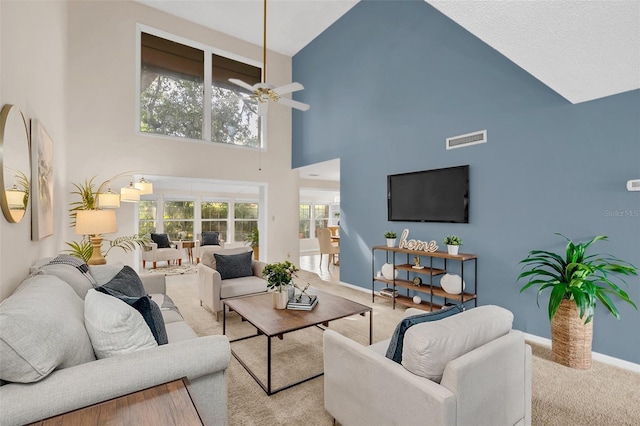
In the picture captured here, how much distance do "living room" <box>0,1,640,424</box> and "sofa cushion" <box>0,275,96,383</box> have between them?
2.41 ft

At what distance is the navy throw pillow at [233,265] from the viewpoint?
3.92m

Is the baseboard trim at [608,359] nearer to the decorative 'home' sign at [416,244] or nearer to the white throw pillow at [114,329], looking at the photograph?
the decorative 'home' sign at [416,244]

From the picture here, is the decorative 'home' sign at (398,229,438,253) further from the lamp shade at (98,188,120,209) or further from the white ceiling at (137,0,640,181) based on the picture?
the lamp shade at (98,188,120,209)

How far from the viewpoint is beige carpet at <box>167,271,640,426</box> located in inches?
77.2

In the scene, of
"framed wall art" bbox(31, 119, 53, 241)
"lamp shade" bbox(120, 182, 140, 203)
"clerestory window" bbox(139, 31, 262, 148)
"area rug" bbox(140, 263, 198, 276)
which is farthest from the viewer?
"area rug" bbox(140, 263, 198, 276)

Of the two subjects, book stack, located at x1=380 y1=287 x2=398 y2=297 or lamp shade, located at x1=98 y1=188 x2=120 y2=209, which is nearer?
lamp shade, located at x1=98 y1=188 x2=120 y2=209

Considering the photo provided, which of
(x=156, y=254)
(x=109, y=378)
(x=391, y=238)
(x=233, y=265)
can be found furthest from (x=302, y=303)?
(x=156, y=254)

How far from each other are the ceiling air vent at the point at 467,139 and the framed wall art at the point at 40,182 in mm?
4294

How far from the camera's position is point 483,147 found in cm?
363

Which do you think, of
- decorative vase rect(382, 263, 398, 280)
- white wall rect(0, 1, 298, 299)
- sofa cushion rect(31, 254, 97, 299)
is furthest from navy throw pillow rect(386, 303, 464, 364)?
decorative vase rect(382, 263, 398, 280)

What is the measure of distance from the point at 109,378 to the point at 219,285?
2498 millimetres

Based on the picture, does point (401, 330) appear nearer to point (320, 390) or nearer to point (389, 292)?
point (320, 390)

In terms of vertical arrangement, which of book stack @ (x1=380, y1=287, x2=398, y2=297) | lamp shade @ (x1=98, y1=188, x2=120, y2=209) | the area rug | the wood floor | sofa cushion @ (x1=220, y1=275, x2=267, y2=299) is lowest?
the area rug

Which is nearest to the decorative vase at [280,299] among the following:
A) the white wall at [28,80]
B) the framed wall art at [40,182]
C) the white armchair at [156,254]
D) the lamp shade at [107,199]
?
the white wall at [28,80]
